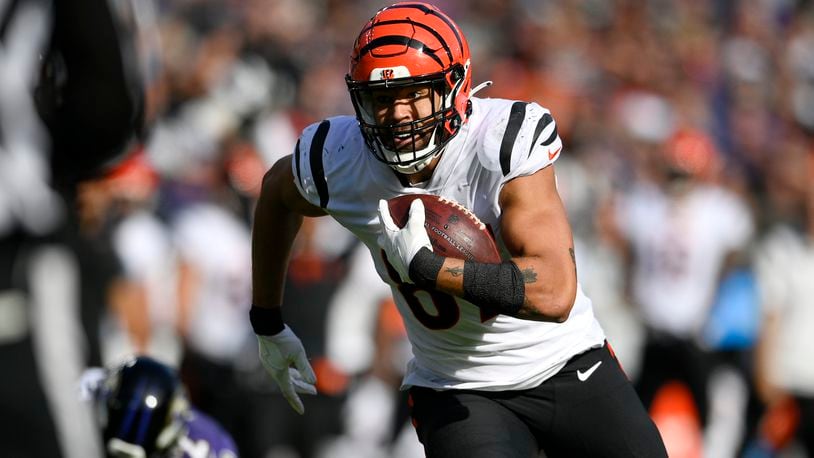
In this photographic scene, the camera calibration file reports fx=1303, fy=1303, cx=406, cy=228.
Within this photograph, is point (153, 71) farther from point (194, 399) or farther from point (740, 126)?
point (740, 126)

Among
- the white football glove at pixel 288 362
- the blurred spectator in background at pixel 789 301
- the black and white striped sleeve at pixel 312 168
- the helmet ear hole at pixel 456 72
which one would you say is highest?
the helmet ear hole at pixel 456 72

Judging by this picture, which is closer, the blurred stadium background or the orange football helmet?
the orange football helmet

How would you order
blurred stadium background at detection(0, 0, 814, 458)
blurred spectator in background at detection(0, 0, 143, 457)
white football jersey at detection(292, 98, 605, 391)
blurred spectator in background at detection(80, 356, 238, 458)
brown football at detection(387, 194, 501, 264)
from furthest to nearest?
blurred stadium background at detection(0, 0, 814, 458) → blurred spectator in background at detection(80, 356, 238, 458) → white football jersey at detection(292, 98, 605, 391) → brown football at detection(387, 194, 501, 264) → blurred spectator in background at detection(0, 0, 143, 457)

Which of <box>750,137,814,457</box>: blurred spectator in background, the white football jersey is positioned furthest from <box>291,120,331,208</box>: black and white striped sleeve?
<box>750,137,814,457</box>: blurred spectator in background

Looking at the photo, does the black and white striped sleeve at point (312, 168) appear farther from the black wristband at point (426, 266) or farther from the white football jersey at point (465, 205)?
the black wristband at point (426, 266)

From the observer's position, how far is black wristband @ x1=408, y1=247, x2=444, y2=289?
143 inches

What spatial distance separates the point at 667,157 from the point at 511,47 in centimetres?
385

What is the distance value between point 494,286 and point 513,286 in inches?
2.2

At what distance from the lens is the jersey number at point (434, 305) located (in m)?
4.05

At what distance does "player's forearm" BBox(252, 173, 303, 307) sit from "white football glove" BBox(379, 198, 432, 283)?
2.53ft

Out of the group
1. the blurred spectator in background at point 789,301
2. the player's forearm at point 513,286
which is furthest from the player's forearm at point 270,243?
the blurred spectator in background at point 789,301

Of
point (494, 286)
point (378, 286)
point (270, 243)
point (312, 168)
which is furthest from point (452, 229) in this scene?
point (378, 286)

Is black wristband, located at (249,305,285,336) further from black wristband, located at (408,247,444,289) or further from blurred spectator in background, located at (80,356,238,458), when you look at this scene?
black wristband, located at (408,247,444,289)

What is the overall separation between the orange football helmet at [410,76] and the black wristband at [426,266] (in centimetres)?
41
